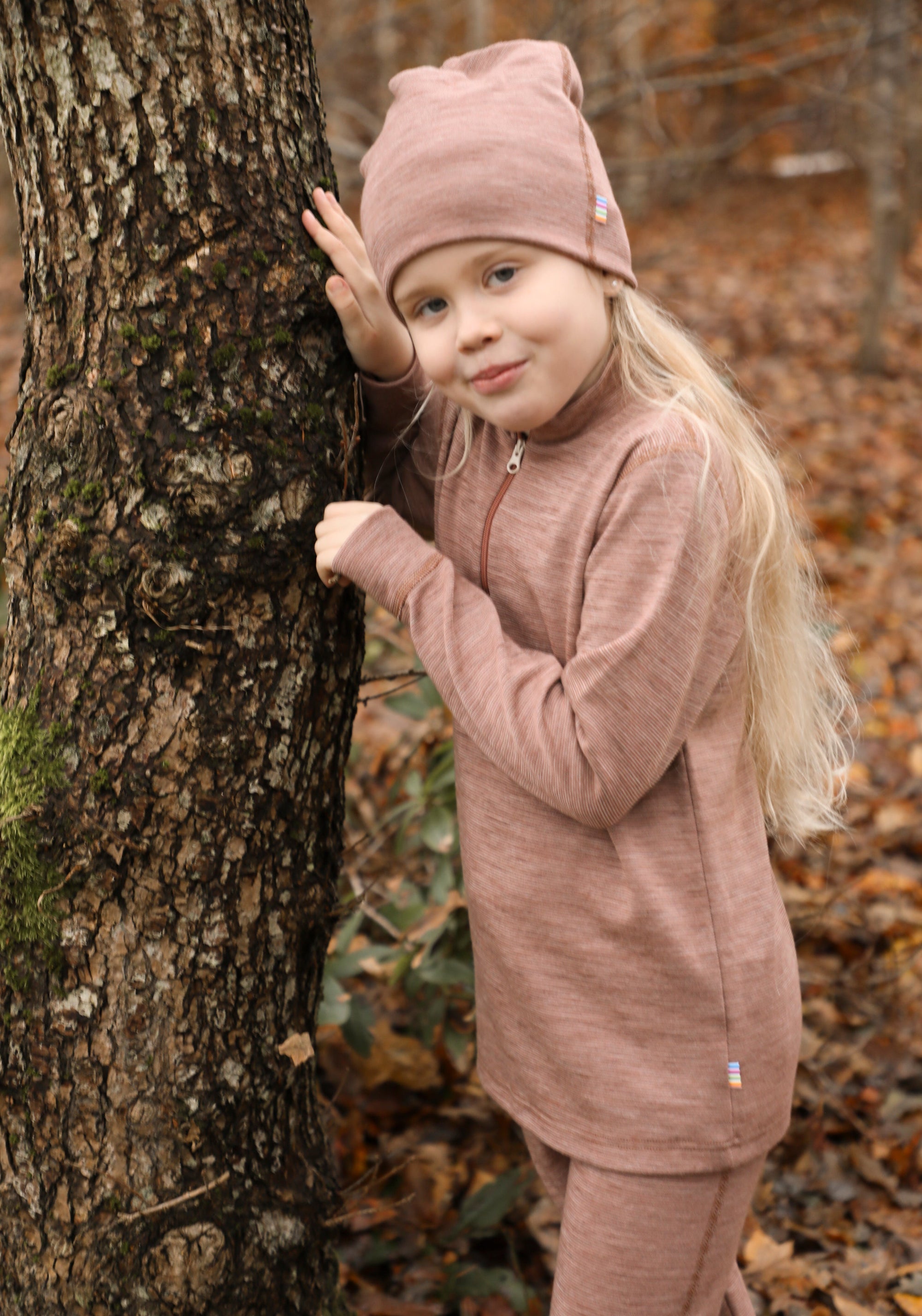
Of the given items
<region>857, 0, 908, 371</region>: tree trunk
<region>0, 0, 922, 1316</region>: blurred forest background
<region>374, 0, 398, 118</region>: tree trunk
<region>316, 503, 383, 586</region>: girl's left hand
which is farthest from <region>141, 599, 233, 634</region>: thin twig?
<region>374, 0, 398, 118</region>: tree trunk

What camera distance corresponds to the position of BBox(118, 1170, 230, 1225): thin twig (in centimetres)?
165

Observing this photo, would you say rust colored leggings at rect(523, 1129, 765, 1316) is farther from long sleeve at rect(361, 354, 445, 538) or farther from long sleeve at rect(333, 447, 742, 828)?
long sleeve at rect(361, 354, 445, 538)

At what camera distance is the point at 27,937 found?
1.63m

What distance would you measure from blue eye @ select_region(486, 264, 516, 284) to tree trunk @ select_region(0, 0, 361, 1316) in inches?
11.7

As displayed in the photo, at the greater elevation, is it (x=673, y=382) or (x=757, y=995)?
(x=673, y=382)

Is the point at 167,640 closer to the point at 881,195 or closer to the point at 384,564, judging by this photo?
the point at 384,564

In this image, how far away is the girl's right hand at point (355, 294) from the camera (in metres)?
1.56

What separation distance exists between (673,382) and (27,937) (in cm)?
125

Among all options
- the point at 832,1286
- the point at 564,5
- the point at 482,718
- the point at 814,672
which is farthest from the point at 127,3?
the point at 564,5

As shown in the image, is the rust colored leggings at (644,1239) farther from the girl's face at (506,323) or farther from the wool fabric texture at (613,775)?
the girl's face at (506,323)

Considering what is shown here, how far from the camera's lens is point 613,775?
1.42m

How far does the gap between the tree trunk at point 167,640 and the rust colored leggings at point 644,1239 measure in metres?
0.49

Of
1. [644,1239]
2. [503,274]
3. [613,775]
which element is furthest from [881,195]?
[644,1239]

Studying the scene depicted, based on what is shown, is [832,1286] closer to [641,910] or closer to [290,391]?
[641,910]
